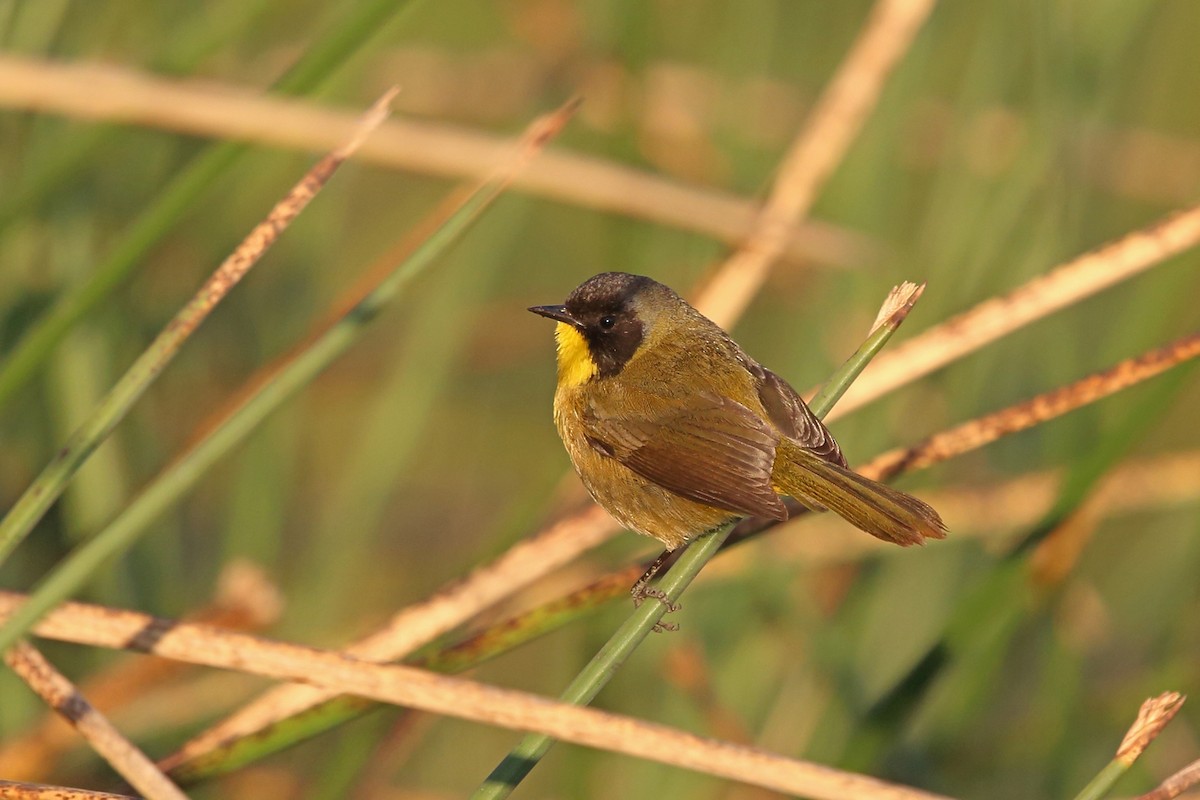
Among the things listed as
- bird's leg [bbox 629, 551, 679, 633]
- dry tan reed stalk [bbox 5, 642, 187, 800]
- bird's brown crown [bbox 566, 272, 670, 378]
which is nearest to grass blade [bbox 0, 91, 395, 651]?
dry tan reed stalk [bbox 5, 642, 187, 800]

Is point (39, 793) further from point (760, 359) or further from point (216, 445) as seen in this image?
point (760, 359)

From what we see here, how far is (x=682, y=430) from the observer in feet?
8.71

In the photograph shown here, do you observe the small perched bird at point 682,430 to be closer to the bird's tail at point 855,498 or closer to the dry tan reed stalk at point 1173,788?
the bird's tail at point 855,498

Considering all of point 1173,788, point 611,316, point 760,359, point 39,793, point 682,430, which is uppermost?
point 760,359

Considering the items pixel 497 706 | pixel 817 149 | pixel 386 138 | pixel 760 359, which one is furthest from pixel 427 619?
pixel 760 359

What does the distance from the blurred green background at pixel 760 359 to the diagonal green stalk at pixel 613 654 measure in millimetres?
646

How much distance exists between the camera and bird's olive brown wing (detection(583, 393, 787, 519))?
7.57 feet

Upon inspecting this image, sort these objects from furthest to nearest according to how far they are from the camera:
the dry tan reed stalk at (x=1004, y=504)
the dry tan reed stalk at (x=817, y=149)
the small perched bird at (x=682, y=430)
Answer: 1. the dry tan reed stalk at (x=1004, y=504)
2. the dry tan reed stalk at (x=817, y=149)
3. the small perched bird at (x=682, y=430)

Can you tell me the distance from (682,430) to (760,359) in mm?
1610

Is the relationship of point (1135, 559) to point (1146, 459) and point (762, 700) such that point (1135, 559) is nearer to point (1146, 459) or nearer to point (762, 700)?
point (1146, 459)

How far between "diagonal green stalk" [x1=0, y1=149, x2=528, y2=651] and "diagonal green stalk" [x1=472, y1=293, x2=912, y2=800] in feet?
1.65

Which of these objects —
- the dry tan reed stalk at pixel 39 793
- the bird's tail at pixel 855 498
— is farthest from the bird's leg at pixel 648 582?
the dry tan reed stalk at pixel 39 793

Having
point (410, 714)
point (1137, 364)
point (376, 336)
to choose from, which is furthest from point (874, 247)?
point (376, 336)

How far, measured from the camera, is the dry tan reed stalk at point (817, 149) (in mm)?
3057
